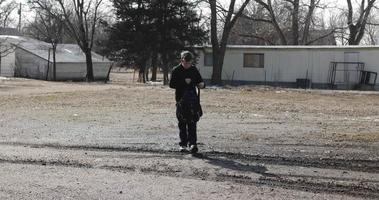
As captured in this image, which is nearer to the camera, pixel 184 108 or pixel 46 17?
pixel 184 108

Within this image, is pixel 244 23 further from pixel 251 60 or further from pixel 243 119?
pixel 243 119

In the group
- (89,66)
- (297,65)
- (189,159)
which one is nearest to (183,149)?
(189,159)

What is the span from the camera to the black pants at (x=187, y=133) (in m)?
9.44

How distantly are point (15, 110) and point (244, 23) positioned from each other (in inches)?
1988

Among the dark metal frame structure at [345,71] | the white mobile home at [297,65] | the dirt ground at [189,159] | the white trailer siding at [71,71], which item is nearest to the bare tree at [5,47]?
the white trailer siding at [71,71]

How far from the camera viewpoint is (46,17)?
59938mm

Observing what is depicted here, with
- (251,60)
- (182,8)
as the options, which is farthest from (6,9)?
(251,60)

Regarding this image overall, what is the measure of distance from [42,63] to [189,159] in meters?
45.2

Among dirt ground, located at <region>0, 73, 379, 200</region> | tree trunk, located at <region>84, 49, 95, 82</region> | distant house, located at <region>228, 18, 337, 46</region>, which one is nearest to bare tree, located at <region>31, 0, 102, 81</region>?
tree trunk, located at <region>84, 49, 95, 82</region>

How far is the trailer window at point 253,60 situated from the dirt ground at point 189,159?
92.1 feet

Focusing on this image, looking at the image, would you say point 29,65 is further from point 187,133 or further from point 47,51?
point 187,133

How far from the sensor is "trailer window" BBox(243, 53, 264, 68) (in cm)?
4372

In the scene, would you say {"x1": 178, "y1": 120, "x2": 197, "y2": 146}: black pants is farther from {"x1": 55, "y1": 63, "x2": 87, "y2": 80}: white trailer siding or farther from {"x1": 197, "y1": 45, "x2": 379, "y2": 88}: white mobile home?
{"x1": 55, "y1": 63, "x2": 87, "y2": 80}: white trailer siding

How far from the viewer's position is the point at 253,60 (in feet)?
145
